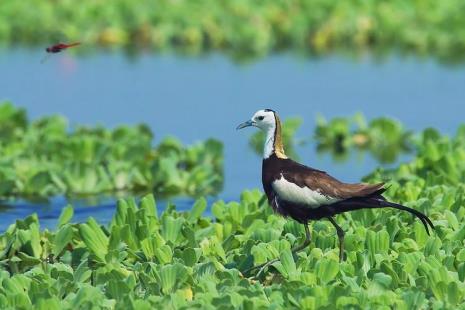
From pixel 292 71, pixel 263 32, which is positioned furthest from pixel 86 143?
pixel 263 32

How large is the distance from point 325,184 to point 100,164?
16.8 feet

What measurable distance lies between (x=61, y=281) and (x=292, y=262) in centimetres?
137

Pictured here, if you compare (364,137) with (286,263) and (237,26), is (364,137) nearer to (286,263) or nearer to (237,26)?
(286,263)

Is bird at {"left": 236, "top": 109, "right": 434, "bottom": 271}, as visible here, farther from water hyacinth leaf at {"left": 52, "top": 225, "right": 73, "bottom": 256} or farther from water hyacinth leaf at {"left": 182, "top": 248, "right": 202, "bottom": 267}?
water hyacinth leaf at {"left": 52, "top": 225, "right": 73, "bottom": 256}

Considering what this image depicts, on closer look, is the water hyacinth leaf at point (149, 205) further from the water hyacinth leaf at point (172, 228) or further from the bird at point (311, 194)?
the bird at point (311, 194)

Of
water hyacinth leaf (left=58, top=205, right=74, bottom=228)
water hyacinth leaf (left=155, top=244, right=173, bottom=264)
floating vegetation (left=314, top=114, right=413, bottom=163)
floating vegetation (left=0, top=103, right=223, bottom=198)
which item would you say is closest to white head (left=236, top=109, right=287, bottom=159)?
water hyacinth leaf (left=155, top=244, right=173, bottom=264)

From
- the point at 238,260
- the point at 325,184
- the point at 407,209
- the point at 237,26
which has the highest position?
the point at 237,26

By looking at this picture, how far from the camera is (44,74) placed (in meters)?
20.7

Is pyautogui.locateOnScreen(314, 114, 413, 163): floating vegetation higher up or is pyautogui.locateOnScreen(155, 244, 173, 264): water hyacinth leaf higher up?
pyautogui.locateOnScreen(314, 114, 413, 163): floating vegetation

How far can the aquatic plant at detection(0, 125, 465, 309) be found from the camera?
7.32m

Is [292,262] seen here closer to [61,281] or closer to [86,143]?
[61,281]

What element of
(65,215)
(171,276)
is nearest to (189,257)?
(171,276)

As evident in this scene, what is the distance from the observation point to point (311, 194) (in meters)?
8.48

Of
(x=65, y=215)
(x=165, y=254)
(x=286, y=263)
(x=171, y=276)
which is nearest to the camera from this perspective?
(x=171, y=276)
